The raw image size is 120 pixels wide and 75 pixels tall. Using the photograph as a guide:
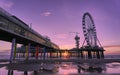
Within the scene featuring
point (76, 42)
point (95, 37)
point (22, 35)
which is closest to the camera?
point (22, 35)

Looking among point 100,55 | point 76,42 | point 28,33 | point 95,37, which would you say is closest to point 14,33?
point 28,33

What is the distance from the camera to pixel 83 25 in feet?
367

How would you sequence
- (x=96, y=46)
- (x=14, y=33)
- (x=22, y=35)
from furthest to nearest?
1. (x=96, y=46)
2. (x=22, y=35)
3. (x=14, y=33)

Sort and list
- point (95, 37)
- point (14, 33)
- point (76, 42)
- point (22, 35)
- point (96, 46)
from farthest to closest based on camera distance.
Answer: point (76, 42) → point (96, 46) → point (95, 37) → point (22, 35) → point (14, 33)

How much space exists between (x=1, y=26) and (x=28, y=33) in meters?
23.4

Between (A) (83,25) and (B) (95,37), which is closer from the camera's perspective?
(A) (83,25)

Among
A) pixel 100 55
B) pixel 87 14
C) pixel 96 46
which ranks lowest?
pixel 100 55

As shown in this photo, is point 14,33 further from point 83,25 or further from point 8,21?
point 83,25

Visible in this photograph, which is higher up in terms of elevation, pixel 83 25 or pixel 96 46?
pixel 83 25

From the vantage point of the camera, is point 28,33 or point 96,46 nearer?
point 28,33

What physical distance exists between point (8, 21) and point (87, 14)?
81.3 meters

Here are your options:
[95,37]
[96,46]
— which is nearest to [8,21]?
[95,37]

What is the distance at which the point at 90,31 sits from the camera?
11362cm

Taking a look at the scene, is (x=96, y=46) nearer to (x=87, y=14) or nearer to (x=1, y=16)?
(x=87, y=14)
